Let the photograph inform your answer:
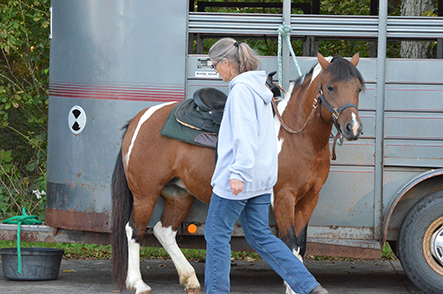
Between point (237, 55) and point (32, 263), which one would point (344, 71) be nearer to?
point (237, 55)

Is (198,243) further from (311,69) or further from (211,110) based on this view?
(311,69)

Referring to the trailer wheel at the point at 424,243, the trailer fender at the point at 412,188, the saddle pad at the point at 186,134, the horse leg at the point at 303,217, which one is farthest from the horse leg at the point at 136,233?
the trailer wheel at the point at 424,243

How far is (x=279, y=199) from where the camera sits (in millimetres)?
4738

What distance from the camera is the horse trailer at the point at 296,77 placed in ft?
16.7

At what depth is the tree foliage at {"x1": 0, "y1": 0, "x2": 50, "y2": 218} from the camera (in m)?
7.80

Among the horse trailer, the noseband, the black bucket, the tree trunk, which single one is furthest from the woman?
the tree trunk

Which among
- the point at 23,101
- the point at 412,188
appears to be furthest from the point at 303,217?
the point at 23,101

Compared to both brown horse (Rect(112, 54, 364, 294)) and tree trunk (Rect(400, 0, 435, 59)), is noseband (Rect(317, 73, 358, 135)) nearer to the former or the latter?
brown horse (Rect(112, 54, 364, 294))

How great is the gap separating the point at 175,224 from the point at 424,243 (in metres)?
2.08

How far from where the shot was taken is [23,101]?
8.22m

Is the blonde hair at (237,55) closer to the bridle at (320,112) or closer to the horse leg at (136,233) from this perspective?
the bridle at (320,112)

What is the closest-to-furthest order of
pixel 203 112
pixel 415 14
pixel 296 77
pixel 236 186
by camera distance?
pixel 236 186 < pixel 203 112 < pixel 296 77 < pixel 415 14

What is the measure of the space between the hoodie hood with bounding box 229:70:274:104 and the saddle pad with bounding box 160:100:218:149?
3.82 ft

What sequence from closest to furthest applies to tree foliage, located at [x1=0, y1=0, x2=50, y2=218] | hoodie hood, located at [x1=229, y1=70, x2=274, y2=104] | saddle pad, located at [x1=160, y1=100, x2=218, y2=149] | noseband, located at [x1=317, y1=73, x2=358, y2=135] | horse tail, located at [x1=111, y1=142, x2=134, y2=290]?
1. hoodie hood, located at [x1=229, y1=70, x2=274, y2=104]
2. noseband, located at [x1=317, y1=73, x2=358, y2=135]
3. saddle pad, located at [x1=160, y1=100, x2=218, y2=149]
4. horse tail, located at [x1=111, y1=142, x2=134, y2=290]
5. tree foliage, located at [x1=0, y1=0, x2=50, y2=218]
